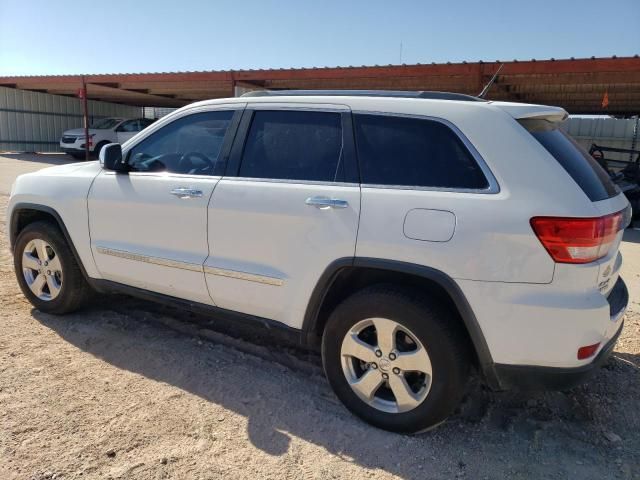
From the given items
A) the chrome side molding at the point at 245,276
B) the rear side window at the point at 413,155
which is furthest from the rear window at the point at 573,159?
the chrome side molding at the point at 245,276

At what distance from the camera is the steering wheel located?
3.54 m

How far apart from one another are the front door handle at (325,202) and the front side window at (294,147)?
0.15 m

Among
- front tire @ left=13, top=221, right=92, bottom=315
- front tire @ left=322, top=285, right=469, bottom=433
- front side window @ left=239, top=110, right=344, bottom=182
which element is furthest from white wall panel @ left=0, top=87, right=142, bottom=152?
front tire @ left=322, top=285, right=469, bottom=433

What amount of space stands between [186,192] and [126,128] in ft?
67.0

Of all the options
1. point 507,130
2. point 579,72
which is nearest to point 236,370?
point 507,130

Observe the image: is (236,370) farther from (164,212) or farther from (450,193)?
(450,193)

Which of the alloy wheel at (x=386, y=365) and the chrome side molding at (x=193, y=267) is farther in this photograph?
the chrome side molding at (x=193, y=267)

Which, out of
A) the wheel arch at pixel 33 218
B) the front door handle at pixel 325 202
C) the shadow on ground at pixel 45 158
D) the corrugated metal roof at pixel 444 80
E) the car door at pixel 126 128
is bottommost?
the shadow on ground at pixel 45 158

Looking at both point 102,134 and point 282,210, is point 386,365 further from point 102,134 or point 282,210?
point 102,134

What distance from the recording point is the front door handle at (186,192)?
11.1ft

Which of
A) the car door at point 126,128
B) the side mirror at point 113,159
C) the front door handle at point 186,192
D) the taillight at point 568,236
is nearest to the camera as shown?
the taillight at point 568,236

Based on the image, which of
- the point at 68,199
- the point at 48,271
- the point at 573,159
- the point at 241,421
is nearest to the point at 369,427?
the point at 241,421

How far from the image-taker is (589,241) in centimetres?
246

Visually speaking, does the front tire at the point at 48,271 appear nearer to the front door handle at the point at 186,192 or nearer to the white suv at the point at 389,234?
the white suv at the point at 389,234
